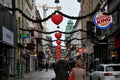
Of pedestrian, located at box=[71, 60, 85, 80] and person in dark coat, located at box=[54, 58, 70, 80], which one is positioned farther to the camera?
person in dark coat, located at box=[54, 58, 70, 80]

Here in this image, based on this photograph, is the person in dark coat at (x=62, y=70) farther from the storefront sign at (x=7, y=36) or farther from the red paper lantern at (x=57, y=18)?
the storefront sign at (x=7, y=36)

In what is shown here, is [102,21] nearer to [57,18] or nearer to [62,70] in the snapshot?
[57,18]

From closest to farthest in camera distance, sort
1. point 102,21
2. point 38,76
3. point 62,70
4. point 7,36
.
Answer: point 62,70
point 7,36
point 102,21
point 38,76

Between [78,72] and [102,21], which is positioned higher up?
[102,21]

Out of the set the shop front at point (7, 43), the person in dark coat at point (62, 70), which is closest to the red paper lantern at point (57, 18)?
the shop front at point (7, 43)

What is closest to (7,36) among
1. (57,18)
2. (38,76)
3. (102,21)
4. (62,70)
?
(57,18)

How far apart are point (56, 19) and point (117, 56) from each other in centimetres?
1715

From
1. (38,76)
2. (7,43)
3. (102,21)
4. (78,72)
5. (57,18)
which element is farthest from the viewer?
(38,76)

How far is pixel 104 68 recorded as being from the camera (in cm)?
2258

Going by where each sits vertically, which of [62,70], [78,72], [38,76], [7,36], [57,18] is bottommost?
[38,76]

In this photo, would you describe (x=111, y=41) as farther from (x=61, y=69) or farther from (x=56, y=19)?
(x=61, y=69)

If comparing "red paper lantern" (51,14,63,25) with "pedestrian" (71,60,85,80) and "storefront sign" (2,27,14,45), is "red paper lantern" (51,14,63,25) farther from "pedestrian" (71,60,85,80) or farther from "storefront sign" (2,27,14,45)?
"pedestrian" (71,60,85,80)

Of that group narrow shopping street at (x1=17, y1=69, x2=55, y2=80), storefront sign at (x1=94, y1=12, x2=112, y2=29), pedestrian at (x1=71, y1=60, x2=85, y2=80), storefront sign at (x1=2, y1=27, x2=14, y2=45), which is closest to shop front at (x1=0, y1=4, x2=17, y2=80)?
storefront sign at (x1=2, y1=27, x2=14, y2=45)

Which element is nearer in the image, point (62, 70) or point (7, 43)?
point (62, 70)
